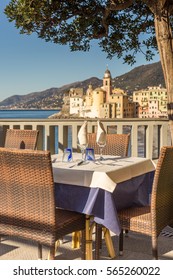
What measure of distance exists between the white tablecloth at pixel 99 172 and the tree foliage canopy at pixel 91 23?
273 cm

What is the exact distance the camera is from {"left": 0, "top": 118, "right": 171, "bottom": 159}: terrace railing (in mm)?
5512

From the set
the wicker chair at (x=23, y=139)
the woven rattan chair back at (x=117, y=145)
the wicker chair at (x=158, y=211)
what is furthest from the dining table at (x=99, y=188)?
the wicker chair at (x=23, y=139)

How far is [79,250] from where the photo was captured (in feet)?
10.5

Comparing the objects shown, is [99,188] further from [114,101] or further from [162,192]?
[114,101]

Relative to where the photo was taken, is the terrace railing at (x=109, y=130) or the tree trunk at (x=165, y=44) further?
the terrace railing at (x=109, y=130)

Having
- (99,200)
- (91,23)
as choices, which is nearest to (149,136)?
(91,23)

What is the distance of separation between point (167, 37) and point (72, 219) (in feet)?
10.7

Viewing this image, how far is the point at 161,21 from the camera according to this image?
5.00 m

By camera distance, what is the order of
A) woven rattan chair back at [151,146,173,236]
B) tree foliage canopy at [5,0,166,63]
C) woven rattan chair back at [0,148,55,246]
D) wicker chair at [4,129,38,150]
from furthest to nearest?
tree foliage canopy at [5,0,166,63]
wicker chair at [4,129,38,150]
woven rattan chair back at [151,146,173,236]
woven rattan chair back at [0,148,55,246]

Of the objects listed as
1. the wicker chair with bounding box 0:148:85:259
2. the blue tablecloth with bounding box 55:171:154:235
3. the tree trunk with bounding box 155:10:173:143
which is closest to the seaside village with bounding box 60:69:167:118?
the tree trunk with bounding box 155:10:173:143

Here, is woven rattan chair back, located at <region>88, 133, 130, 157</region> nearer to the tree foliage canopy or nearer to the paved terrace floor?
the paved terrace floor

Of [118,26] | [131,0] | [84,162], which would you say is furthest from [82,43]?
[84,162]

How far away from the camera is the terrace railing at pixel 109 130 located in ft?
18.1

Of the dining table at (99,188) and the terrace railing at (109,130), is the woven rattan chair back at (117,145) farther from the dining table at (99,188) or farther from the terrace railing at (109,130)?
the terrace railing at (109,130)
